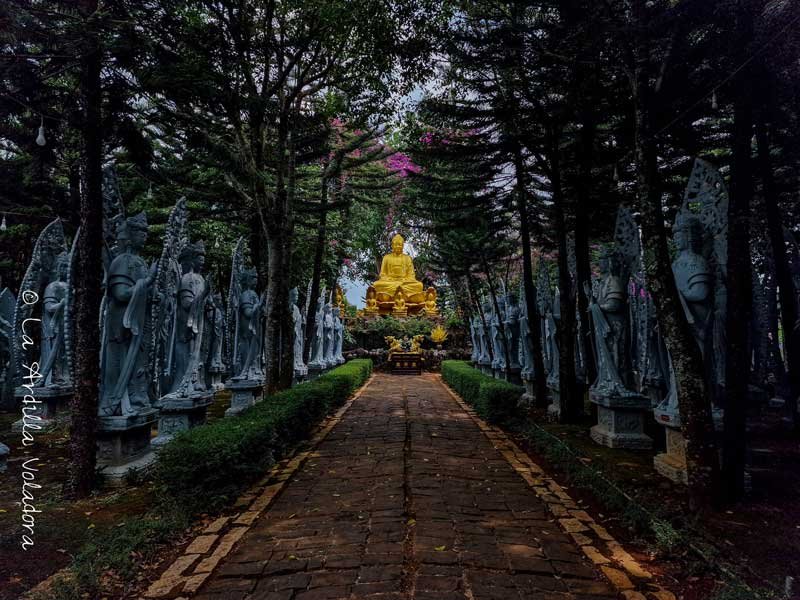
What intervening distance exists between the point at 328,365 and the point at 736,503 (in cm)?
1686

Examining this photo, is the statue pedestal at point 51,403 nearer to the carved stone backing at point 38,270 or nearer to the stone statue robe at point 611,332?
the carved stone backing at point 38,270

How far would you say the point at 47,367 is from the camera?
352 inches

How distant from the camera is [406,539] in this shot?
149 inches

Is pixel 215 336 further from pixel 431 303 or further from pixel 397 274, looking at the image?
pixel 397 274

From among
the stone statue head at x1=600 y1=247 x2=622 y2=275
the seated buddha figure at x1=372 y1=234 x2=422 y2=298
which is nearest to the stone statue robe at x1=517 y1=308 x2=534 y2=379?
the stone statue head at x1=600 y1=247 x2=622 y2=275

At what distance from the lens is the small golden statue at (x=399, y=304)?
27562mm

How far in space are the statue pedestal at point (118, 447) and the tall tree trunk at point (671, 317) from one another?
5.52 meters

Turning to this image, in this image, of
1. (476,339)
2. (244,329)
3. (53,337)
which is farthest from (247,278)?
(476,339)

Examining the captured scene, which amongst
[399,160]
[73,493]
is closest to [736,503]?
[73,493]

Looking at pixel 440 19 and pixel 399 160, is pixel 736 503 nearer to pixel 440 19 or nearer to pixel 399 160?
pixel 440 19

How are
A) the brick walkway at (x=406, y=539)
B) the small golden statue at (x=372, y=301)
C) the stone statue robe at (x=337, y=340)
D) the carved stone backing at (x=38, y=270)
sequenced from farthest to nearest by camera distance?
the small golden statue at (x=372, y=301)
the stone statue robe at (x=337, y=340)
the carved stone backing at (x=38, y=270)
the brick walkway at (x=406, y=539)

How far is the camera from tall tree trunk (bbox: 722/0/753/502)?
430 cm

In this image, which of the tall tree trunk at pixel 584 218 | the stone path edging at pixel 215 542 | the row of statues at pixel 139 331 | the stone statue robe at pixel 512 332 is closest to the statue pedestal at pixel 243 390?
the row of statues at pixel 139 331

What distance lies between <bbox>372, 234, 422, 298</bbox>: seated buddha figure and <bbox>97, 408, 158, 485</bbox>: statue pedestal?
22.9 m
